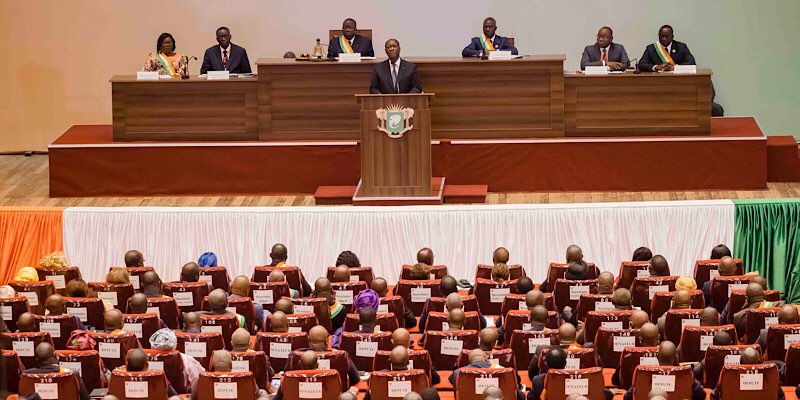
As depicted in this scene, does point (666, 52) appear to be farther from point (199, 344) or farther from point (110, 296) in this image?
point (199, 344)

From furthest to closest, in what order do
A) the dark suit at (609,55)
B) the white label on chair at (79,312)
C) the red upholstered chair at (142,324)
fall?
1. the dark suit at (609,55)
2. the white label on chair at (79,312)
3. the red upholstered chair at (142,324)

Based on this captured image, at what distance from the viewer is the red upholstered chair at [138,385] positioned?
8.06 meters

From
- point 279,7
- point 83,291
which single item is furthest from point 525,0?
point 83,291

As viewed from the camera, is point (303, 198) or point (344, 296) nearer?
point (344, 296)

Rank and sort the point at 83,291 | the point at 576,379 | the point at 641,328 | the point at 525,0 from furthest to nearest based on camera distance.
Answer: the point at 525,0 < the point at 83,291 < the point at 641,328 < the point at 576,379

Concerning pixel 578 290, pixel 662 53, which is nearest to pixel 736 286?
pixel 578 290

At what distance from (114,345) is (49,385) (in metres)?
0.96

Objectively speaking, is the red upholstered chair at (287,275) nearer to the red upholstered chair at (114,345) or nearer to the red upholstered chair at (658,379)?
the red upholstered chair at (114,345)

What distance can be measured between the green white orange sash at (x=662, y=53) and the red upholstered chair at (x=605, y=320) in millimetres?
7073

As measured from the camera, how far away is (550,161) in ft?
50.6

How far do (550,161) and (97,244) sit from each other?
522 centimetres

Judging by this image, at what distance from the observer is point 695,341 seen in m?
9.09

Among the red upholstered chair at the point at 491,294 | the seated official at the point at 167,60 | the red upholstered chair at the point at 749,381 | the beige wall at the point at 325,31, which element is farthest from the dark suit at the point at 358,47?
the red upholstered chair at the point at 749,381

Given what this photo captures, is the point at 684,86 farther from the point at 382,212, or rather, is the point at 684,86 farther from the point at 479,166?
the point at 382,212
